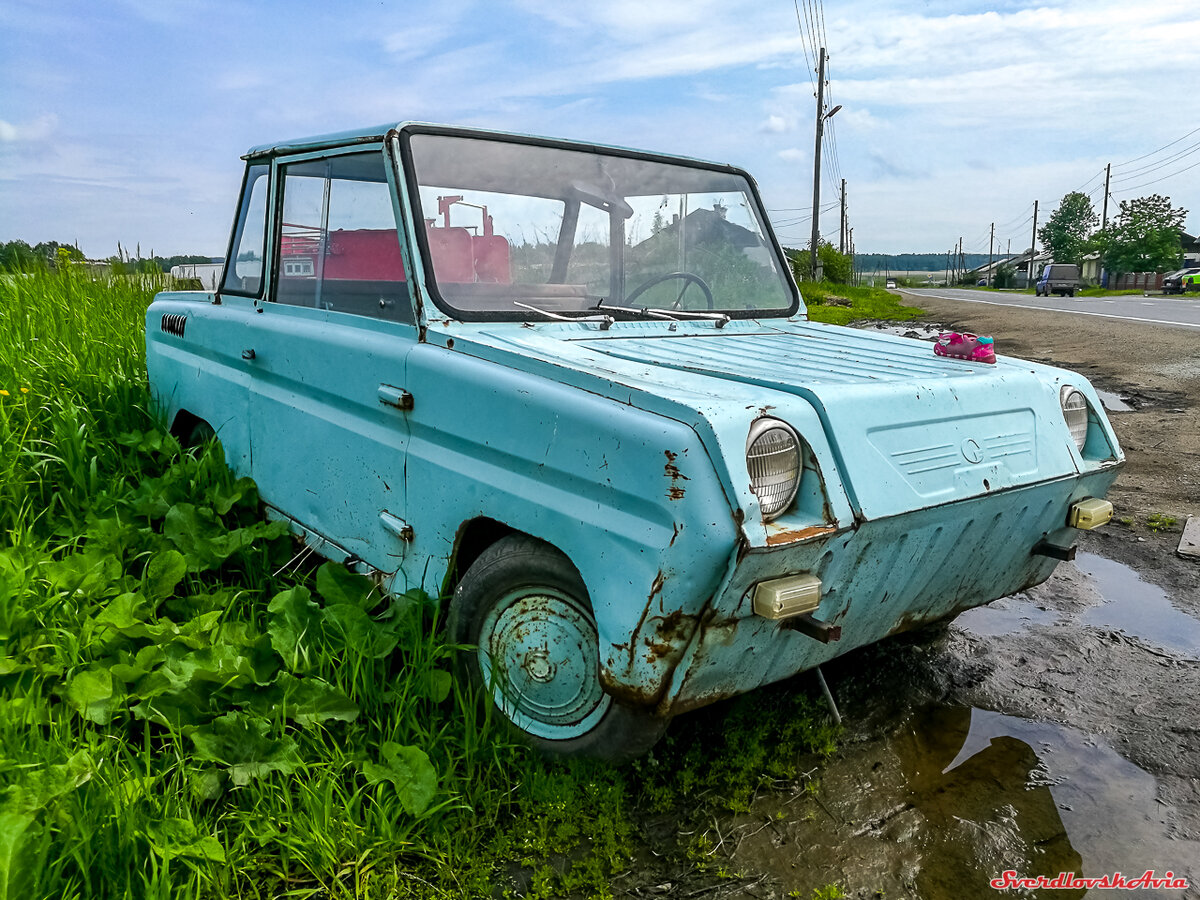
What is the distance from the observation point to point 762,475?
1950 mm

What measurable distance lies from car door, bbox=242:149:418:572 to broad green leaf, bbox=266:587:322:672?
227 mm

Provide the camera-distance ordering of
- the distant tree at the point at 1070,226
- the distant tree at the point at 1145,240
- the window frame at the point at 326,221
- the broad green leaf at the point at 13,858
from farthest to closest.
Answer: the distant tree at the point at 1070,226, the distant tree at the point at 1145,240, the window frame at the point at 326,221, the broad green leaf at the point at 13,858

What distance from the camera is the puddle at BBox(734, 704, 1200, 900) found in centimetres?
217

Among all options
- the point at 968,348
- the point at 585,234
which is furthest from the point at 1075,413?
the point at 585,234

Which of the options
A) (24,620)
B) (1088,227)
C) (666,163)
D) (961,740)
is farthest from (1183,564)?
(1088,227)

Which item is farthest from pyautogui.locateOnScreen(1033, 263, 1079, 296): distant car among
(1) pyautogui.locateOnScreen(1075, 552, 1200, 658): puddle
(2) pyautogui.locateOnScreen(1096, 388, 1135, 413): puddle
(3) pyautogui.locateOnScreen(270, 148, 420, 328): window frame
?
(3) pyautogui.locateOnScreen(270, 148, 420, 328): window frame

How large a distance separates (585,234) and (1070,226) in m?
77.7

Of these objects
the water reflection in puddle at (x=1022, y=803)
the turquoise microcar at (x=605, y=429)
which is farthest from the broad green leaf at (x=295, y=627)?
the water reflection in puddle at (x=1022, y=803)

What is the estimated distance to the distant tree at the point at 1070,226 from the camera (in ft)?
223

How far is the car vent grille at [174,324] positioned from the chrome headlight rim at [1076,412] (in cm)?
346

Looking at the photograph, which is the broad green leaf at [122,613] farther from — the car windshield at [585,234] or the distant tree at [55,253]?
the distant tree at [55,253]

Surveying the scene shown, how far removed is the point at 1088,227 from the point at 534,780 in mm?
78639

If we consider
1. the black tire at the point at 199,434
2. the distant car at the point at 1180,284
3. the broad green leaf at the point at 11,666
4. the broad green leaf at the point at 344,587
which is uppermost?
the distant car at the point at 1180,284

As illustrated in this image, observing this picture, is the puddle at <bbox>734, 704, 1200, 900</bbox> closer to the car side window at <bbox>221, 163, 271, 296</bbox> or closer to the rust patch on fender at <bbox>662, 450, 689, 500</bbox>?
the rust patch on fender at <bbox>662, 450, 689, 500</bbox>
